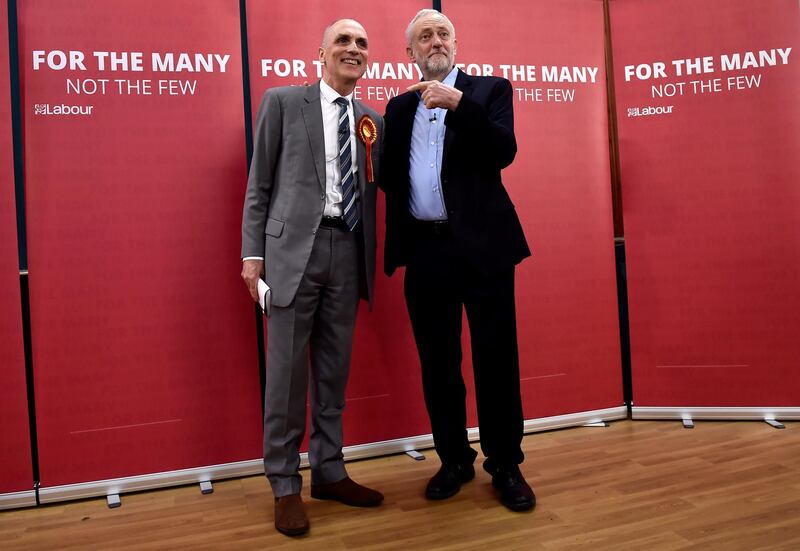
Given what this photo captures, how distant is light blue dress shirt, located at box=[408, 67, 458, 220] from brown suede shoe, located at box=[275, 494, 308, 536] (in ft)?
3.74

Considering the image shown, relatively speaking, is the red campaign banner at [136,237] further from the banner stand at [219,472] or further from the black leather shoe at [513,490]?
the black leather shoe at [513,490]

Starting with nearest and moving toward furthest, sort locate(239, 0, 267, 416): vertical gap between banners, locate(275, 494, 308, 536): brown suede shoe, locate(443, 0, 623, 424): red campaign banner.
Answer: locate(275, 494, 308, 536): brown suede shoe < locate(239, 0, 267, 416): vertical gap between banners < locate(443, 0, 623, 424): red campaign banner

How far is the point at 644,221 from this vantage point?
3357mm

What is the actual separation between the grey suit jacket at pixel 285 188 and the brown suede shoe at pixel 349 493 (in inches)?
29.4

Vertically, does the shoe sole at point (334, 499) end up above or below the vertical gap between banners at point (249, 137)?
below

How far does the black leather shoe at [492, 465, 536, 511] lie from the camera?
2.27 m

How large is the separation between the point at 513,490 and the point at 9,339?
2.05 meters

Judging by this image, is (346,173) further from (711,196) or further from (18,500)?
(711,196)

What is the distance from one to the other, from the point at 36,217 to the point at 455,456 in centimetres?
194

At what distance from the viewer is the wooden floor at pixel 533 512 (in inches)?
80.5

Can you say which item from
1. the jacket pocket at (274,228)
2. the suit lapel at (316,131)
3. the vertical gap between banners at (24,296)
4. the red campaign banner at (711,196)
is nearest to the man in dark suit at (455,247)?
the suit lapel at (316,131)

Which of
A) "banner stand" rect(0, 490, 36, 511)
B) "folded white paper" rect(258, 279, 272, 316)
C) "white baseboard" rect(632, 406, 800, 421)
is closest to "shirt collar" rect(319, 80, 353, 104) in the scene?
"folded white paper" rect(258, 279, 272, 316)

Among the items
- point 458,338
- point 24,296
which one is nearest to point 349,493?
point 458,338

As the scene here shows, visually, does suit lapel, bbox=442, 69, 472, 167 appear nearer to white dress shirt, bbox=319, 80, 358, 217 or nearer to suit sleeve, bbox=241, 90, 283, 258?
white dress shirt, bbox=319, 80, 358, 217
